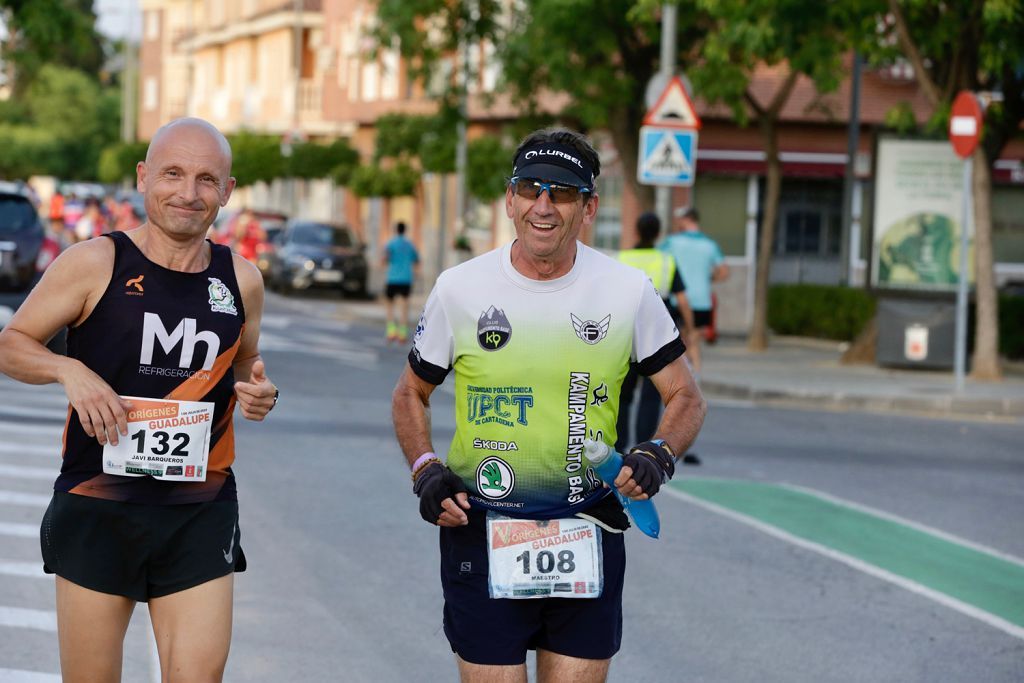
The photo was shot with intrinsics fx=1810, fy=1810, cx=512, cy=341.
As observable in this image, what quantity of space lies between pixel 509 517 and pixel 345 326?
26631 millimetres

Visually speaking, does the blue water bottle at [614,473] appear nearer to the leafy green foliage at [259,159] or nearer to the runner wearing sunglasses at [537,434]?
the runner wearing sunglasses at [537,434]

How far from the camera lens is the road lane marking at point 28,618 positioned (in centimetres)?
745

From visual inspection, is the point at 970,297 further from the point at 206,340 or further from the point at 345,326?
the point at 206,340

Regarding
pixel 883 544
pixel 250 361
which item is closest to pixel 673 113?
pixel 883 544

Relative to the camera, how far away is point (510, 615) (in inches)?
179

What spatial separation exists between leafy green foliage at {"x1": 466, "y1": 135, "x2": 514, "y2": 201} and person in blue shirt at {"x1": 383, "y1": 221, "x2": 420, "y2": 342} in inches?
187

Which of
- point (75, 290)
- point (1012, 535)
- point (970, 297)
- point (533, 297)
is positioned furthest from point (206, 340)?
point (970, 297)

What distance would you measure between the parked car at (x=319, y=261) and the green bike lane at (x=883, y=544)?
2833 centimetres

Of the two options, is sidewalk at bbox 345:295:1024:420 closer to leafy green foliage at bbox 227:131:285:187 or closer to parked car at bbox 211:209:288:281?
parked car at bbox 211:209:288:281

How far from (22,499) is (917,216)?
15.6 meters

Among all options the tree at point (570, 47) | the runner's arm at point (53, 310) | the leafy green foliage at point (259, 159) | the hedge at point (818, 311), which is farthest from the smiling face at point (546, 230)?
the leafy green foliage at point (259, 159)

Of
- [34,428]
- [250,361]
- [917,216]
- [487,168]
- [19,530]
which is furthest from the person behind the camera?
[487,168]

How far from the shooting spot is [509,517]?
14.9 feet

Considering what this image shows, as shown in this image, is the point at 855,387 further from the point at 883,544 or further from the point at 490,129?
the point at 490,129
